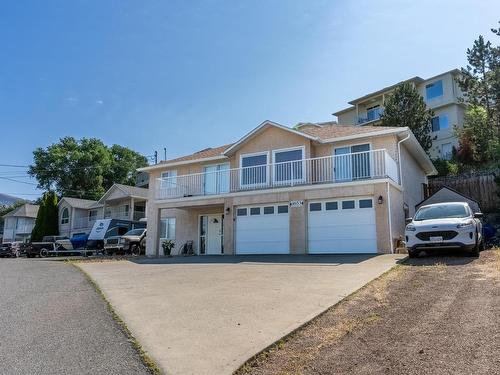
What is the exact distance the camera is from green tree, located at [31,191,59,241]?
43.0 meters

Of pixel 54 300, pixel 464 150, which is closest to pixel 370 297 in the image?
pixel 54 300

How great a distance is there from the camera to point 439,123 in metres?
38.0

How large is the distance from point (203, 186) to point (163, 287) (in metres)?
13.4

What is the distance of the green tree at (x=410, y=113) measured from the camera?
30547 millimetres

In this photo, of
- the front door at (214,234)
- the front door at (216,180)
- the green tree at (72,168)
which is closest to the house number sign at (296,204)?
the front door at (216,180)

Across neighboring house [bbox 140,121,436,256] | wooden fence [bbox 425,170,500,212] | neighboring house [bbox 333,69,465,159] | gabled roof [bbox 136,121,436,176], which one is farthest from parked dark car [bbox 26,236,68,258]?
neighboring house [bbox 333,69,465,159]

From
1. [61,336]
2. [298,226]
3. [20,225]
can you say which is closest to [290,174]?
[298,226]

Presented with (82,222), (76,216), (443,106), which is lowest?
(82,222)

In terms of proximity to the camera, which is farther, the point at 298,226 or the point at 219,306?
the point at 298,226

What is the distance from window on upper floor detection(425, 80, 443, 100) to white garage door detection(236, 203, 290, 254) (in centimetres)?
2721

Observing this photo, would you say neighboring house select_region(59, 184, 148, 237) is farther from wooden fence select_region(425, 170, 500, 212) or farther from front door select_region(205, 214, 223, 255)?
wooden fence select_region(425, 170, 500, 212)

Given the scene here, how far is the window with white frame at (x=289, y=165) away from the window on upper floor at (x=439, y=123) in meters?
24.0

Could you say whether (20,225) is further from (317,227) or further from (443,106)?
(443,106)

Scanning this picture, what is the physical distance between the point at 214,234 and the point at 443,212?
12.3 metres
